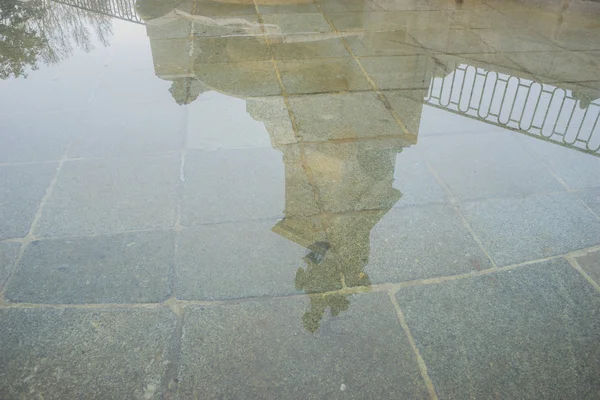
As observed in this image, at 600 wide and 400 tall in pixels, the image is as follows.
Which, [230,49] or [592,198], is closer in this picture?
[592,198]

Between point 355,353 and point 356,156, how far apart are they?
7.83ft

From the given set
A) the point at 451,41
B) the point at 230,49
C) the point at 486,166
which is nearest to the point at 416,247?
the point at 486,166

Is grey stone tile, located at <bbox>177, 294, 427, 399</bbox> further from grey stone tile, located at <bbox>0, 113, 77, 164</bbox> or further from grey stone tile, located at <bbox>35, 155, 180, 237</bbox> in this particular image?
grey stone tile, located at <bbox>0, 113, 77, 164</bbox>

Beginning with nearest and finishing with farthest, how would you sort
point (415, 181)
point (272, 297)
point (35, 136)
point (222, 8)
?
point (272, 297) < point (415, 181) < point (35, 136) < point (222, 8)

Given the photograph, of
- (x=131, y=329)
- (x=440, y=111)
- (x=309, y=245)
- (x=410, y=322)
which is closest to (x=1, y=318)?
(x=131, y=329)

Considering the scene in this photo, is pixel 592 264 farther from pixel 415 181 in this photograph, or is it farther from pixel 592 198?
pixel 415 181

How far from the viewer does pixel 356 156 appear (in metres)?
4.77

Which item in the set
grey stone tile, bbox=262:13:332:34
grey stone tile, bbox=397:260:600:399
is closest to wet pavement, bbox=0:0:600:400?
grey stone tile, bbox=397:260:600:399

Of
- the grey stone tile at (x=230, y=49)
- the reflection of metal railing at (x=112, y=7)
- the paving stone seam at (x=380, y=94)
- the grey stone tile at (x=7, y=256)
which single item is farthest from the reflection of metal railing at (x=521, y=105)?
the reflection of metal railing at (x=112, y=7)

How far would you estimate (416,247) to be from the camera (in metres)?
3.69

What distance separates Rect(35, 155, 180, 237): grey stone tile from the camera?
3.89 meters

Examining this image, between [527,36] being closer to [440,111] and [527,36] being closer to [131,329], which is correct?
[440,111]

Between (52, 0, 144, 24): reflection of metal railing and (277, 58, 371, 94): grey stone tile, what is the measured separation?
390cm

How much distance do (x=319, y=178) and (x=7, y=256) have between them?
2724mm
